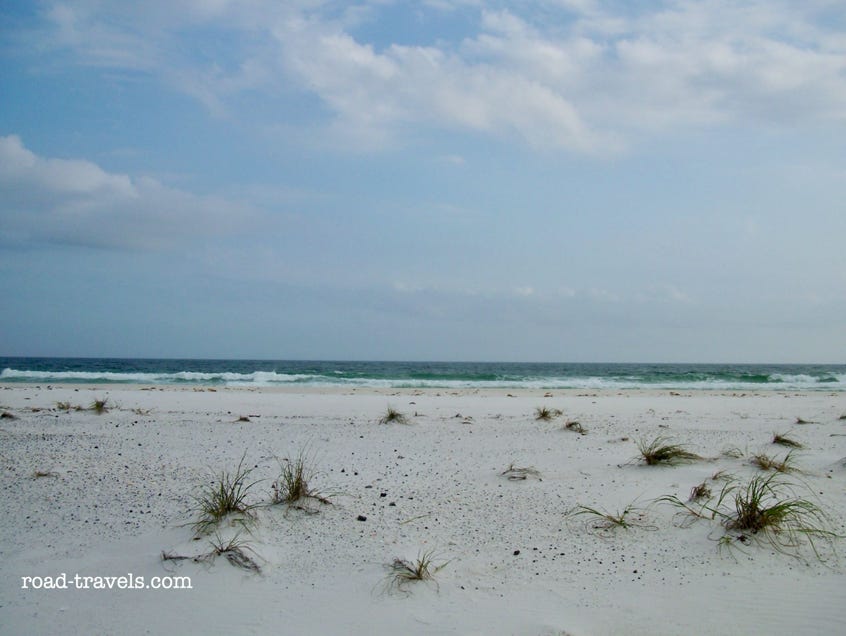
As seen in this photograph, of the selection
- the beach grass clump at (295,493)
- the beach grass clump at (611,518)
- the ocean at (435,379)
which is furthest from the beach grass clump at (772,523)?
the ocean at (435,379)

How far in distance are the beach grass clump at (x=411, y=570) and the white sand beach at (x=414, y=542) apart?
0.03m

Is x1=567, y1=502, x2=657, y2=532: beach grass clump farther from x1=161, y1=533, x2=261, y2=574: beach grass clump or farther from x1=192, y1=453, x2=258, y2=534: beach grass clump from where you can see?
x1=192, y1=453, x2=258, y2=534: beach grass clump

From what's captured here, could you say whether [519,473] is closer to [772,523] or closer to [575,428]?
[772,523]

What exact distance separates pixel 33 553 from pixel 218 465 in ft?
6.67

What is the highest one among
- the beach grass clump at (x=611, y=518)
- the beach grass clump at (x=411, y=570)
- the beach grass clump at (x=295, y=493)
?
the beach grass clump at (x=295, y=493)

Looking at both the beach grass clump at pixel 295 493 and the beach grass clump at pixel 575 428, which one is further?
the beach grass clump at pixel 575 428

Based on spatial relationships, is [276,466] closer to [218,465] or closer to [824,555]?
[218,465]

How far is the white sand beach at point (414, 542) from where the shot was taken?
3.27m

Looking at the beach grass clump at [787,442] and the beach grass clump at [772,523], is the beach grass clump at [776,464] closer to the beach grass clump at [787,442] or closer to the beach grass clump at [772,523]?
the beach grass clump at [772,523]

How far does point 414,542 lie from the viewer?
4090 millimetres

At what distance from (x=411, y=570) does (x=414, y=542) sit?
1.48 ft

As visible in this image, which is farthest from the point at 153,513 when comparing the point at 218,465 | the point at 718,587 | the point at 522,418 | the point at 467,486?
the point at 522,418

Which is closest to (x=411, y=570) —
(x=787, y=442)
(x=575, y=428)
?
(x=575, y=428)

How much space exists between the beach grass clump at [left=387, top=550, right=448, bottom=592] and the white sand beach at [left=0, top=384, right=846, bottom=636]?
0.10ft
